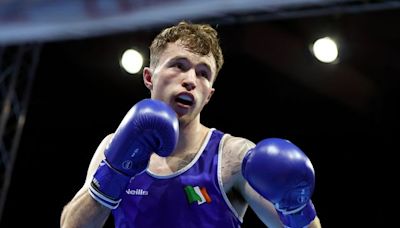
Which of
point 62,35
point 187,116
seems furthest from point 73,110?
point 187,116

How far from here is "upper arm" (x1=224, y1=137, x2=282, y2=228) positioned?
6.73 ft

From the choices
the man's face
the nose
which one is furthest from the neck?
the nose

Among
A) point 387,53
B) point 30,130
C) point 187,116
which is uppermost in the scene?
point 387,53

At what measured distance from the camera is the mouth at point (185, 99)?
2.09 meters

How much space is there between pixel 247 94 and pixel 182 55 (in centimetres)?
480

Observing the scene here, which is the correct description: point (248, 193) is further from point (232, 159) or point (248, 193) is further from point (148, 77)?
point (148, 77)

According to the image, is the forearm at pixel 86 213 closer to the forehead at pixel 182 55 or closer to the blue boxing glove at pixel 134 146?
the blue boxing glove at pixel 134 146

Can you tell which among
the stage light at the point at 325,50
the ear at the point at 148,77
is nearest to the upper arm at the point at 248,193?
the ear at the point at 148,77

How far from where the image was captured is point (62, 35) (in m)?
5.28

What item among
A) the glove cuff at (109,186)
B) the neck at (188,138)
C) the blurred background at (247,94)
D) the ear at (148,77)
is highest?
the blurred background at (247,94)

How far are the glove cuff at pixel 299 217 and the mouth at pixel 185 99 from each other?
49cm

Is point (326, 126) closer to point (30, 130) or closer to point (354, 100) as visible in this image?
point (354, 100)

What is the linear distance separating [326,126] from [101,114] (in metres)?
2.73

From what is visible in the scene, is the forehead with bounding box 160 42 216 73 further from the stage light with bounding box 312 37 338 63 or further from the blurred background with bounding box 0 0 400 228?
the stage light with bounding box 312 37 338 63
